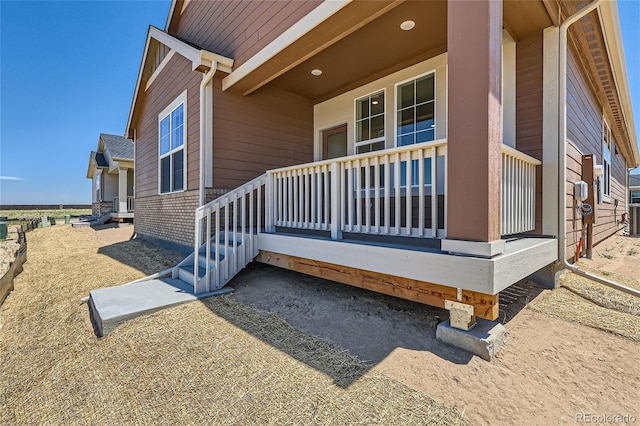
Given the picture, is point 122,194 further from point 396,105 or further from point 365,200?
point 365,200

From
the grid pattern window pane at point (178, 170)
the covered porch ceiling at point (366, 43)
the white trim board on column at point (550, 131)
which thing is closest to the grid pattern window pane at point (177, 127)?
the grid pattern window pane at point (178, 170)

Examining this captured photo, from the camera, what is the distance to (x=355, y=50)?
477 centimetres

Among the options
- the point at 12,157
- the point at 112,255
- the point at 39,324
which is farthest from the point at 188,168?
the point at 12,157

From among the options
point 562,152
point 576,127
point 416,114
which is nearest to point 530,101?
point 562,152

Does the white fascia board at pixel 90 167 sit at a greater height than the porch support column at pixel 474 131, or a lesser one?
greater

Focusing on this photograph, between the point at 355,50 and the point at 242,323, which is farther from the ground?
the point at 355,50

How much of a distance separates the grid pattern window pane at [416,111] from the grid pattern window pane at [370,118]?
1.31 ft

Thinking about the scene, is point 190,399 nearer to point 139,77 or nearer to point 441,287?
point 441,287

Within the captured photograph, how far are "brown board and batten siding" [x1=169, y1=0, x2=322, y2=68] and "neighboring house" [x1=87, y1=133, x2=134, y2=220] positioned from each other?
11.0 metres

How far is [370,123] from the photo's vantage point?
19.0 feet

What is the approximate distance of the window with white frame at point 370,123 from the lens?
5.59m

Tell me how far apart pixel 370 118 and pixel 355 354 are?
457 cm

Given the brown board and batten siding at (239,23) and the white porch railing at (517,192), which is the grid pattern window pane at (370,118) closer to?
the brown board and batten siding at (239,23)

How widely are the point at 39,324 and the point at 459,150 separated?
16.1 feet
